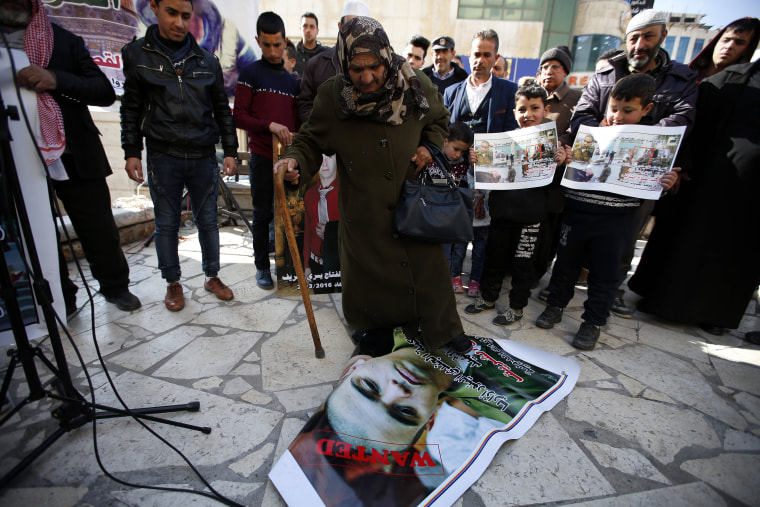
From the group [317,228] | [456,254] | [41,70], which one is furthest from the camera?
[456,254]

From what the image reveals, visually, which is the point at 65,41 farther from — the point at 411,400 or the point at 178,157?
the point at 411,400

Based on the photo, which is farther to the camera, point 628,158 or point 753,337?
point 753,337

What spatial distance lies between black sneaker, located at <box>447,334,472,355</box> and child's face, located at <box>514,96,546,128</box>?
177 cm

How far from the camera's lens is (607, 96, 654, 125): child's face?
8.08 feet

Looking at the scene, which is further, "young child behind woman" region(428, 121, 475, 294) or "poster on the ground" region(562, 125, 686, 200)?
"young child behind woman" region(428, 121, 475, 294)

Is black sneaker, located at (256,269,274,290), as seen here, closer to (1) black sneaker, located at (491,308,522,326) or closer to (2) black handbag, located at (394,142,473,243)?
(2) black handbag, located at (394,142,473,243)

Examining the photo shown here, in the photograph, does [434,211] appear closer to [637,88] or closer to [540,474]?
[540,474]

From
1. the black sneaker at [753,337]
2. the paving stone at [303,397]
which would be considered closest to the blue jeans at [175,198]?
the paving stone at [303,397]

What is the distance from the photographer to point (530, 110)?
283 centimetres

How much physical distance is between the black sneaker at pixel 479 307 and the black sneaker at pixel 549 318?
0.43 meters

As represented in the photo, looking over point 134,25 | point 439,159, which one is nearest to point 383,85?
point 439,159

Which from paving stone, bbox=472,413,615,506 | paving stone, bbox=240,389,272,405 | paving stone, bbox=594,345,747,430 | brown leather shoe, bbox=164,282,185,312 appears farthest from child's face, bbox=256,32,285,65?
paving stone, bbox=594,345,747,430

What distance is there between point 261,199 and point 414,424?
100 inches

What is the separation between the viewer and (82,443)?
6.12 feet
